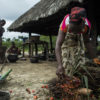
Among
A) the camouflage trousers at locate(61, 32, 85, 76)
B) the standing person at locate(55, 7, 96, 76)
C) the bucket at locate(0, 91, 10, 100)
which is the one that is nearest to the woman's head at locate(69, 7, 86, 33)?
the standing person at locate(55, 7, 96, 76)

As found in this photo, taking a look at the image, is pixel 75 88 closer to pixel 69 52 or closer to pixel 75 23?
pixel 69 52

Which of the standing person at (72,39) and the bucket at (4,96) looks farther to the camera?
the standing person at (72,39)

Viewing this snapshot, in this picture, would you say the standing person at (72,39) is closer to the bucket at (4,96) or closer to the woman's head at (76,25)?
the woman's head at (76,25)

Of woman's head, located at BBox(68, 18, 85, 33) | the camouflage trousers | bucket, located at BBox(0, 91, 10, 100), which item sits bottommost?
bucket, located at BBox(0, 91, 10, 100)

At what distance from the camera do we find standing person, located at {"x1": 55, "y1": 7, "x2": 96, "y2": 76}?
75.7 inches

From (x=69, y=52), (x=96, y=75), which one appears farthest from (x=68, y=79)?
(x=69, y=52)

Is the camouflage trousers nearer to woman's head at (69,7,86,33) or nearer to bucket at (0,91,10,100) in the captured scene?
woman's head at (69,7,86,33)

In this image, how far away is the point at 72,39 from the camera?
229 cm

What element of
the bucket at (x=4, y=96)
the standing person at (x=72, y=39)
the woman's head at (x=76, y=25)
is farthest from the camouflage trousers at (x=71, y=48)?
the bucket at (x=4, y=96)

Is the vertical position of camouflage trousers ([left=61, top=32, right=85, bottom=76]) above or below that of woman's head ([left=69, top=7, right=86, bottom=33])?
below

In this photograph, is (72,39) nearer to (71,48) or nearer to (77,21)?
(71,48)

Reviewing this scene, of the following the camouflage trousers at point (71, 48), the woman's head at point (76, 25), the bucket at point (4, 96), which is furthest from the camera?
the camouflage trousers at point (71, 48)

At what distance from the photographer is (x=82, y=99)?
1.76 meters

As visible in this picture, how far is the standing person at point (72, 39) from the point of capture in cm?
192
